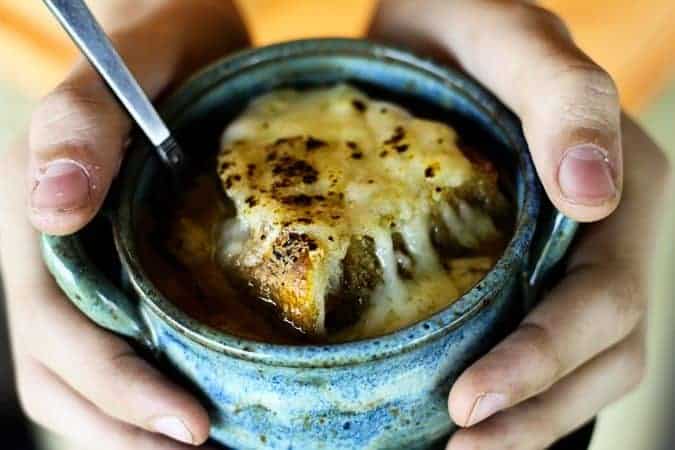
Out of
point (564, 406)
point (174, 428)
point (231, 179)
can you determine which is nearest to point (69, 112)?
point (231, 179)

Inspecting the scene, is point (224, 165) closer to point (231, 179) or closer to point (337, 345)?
point (231, 179)

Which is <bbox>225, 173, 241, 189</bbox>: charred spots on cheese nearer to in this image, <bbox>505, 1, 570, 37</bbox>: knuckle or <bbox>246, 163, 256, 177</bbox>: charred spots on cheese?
<bbox>246, 163, 256, 177</bbox>: charred spots on cheese

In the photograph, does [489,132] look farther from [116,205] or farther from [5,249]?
[5,249]

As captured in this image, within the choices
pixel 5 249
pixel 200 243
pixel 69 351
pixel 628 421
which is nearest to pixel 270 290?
pixel 200 243

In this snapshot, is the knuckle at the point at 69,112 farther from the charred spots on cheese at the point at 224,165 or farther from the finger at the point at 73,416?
the finger at the point at 73,416

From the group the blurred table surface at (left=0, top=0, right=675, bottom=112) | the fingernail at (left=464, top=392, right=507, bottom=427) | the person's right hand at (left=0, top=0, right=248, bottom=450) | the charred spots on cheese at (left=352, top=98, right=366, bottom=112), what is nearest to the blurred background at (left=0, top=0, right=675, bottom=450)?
the blurred table surface at (left=0, top=0, right=675, bottom=112)

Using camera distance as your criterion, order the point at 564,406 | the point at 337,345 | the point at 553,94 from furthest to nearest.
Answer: the point at 564,406, the point at 553,94, the point at 337,345
